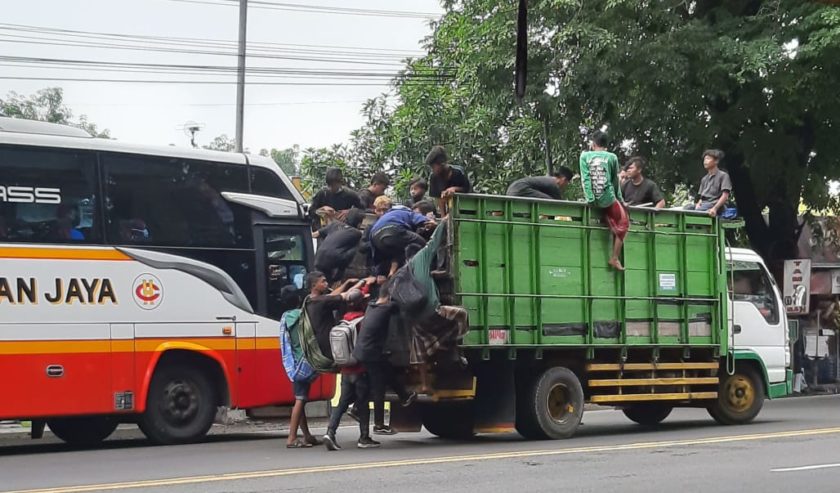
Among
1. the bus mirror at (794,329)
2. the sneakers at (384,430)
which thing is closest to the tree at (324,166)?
the bus mirror at (794,329)

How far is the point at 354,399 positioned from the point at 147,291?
295 centimetres

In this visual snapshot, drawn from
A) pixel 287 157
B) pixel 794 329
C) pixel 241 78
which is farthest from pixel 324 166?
pixel 287 157

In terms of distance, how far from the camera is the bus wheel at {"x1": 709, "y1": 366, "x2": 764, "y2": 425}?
49.9ft

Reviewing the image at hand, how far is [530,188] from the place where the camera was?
13.5 metres

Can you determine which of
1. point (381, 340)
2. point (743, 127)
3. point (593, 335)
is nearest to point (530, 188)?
point (593, 335)

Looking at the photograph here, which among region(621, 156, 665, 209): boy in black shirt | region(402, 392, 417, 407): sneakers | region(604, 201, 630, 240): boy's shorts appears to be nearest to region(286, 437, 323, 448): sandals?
region(402, 392, 417, 407): sneakers

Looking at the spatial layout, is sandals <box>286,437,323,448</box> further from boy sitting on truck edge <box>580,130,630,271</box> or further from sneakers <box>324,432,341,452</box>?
boy sitting on truck edge <box>580,130,630,271</box>

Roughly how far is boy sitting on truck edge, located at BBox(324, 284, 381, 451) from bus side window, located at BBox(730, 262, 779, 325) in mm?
5302

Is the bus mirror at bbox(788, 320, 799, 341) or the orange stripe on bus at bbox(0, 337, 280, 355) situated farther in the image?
the bus mirror at bbox(788, 320, 799, 341)

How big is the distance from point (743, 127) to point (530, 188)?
1003cm

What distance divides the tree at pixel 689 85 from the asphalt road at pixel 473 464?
293 inches

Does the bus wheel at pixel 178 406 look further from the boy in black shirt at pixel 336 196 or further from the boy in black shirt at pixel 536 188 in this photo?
the boy in black shirt at pixel 536 188

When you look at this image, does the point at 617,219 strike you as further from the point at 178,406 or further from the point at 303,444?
the point at 178,406

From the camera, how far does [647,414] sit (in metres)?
15.8
